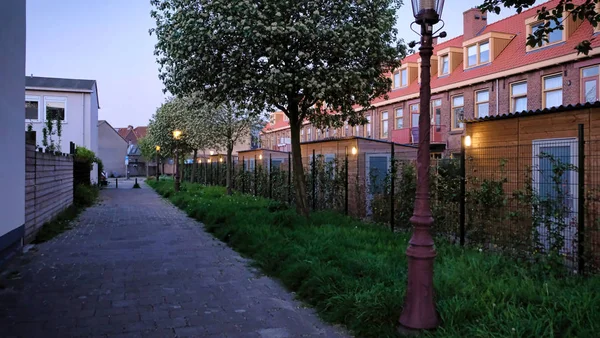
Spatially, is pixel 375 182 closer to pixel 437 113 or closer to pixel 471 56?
pixel 471 56

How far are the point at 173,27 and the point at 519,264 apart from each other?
821 centimetres

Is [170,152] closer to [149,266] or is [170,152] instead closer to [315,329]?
[149,266]

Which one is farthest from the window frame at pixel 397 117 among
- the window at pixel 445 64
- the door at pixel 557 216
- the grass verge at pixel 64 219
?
the door at pixel 557 216

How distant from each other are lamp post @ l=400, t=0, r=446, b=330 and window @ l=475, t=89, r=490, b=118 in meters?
20.3

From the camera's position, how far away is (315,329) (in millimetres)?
4719

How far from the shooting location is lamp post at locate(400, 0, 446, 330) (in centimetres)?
423

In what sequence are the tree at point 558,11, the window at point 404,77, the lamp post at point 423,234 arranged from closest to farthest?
the lamp post at point 423,234, the tree at point 558,11, the window at point 404,77

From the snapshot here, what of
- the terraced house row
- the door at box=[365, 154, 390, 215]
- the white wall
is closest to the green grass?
the door at box=[365, 154, 390, 215]

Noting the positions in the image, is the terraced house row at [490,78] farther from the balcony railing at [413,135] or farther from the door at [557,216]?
the door at [557,216]

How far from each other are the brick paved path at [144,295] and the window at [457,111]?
62.1 ft

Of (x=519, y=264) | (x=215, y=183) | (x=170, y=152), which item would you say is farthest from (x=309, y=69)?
(x=170, y=152)

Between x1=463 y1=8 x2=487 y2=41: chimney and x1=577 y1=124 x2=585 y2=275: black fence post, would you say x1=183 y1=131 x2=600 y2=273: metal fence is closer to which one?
x1=577 y1=124 x2=585 y2=275: black fence post

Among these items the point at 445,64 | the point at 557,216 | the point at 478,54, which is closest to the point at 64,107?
the point at 445,64

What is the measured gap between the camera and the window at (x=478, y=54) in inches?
953
